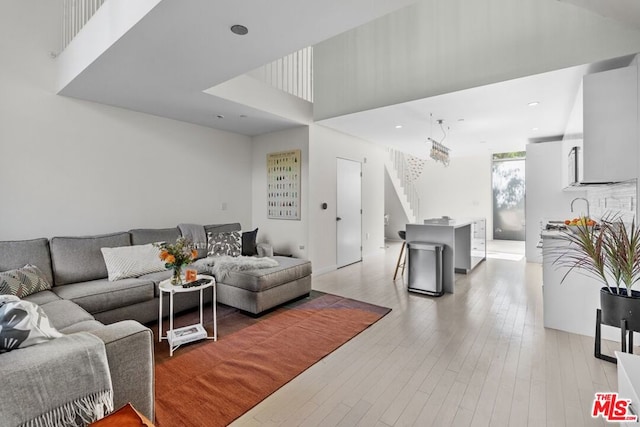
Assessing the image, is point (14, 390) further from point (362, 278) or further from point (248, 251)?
point (362, 278)

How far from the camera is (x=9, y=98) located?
125 inches

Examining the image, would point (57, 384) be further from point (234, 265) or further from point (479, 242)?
point (479, 242)

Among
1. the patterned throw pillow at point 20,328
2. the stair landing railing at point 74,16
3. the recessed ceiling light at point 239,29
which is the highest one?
the stair landing railing at point 74,16

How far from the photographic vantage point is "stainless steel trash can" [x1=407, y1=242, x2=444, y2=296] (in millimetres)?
4094

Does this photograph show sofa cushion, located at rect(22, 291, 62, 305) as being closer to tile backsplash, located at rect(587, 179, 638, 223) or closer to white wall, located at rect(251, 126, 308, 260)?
white wall, located at rect(251, 126, 308, 260)

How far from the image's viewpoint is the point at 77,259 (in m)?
3.21

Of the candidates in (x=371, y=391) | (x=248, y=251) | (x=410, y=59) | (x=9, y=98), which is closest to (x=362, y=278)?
(x=248, y=251)

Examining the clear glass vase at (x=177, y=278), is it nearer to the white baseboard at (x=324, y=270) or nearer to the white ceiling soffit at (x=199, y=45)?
the white ceiling soffit at (x=199, y=45)

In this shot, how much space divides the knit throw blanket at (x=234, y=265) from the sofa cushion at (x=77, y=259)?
1.17 m

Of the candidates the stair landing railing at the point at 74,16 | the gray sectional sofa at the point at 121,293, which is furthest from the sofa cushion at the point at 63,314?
the stair landing railing at the point at 74,16

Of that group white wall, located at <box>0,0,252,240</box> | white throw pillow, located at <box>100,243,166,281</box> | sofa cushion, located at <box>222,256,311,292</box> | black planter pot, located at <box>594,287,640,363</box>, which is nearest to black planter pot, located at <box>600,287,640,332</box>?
black planter pot, located at <box>594,287,640,363</box>

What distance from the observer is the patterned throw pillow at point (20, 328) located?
128 cm

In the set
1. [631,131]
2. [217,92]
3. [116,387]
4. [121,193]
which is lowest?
[116,387]

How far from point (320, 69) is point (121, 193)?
3.44m
